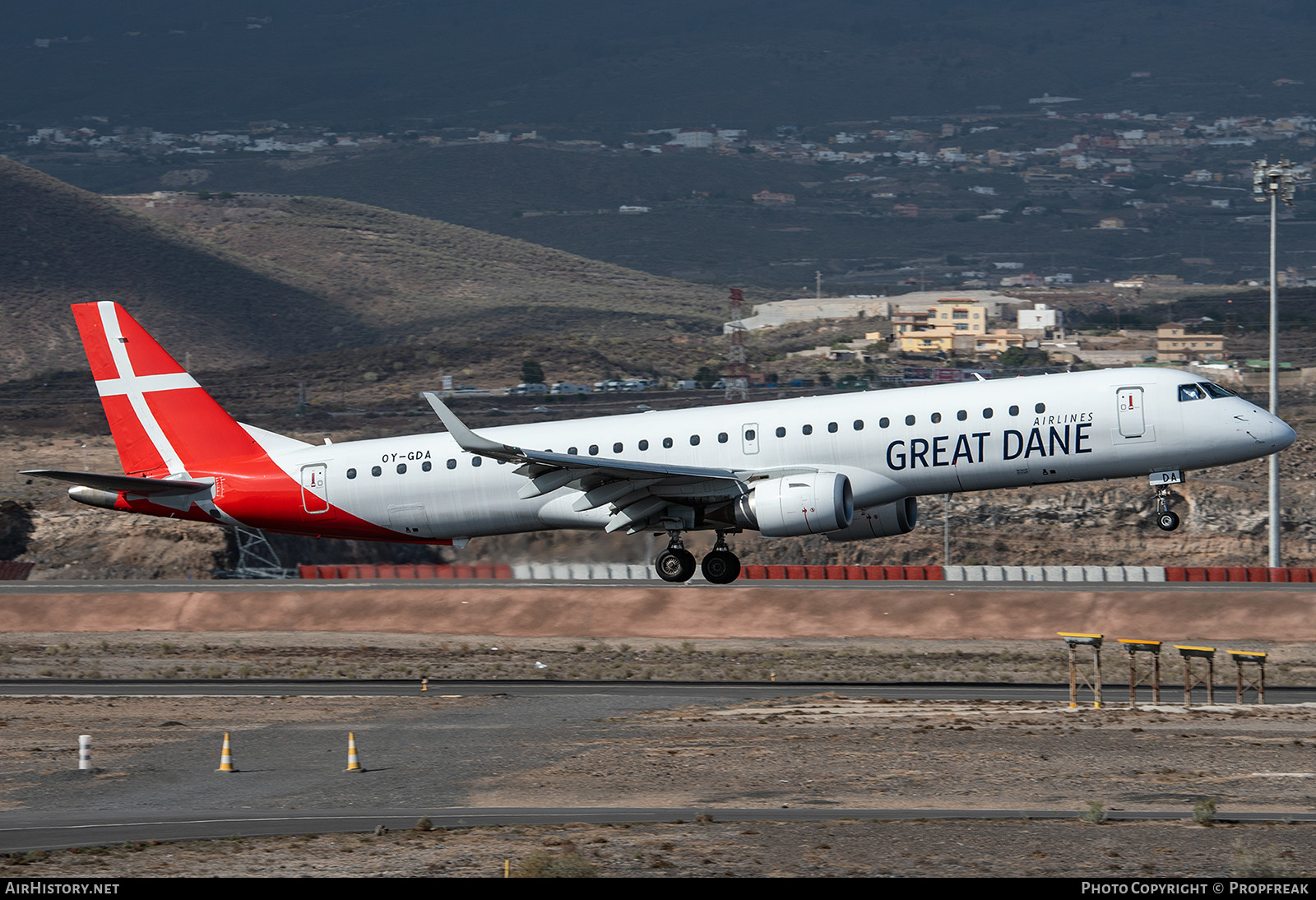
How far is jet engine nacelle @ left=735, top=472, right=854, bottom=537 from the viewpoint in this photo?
1519 inches

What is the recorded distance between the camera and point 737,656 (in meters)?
56.3

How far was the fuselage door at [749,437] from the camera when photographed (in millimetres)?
40656

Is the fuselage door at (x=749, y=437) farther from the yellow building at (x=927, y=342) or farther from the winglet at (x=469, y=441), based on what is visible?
the yellow building at (x=927, y=342)

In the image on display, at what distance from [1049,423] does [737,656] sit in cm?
2043

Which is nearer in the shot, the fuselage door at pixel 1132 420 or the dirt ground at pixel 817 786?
the dirt ground at pixel 817 786

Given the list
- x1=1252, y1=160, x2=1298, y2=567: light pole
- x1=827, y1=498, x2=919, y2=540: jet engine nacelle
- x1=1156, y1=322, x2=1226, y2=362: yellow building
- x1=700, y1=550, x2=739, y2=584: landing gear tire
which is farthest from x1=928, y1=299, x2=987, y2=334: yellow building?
x1=700, y1=550, x2=739, y2=584: landing gear tire

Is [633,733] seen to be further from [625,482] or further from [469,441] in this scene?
[469,441]

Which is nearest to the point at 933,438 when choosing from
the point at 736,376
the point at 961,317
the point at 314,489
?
the point at 314,489

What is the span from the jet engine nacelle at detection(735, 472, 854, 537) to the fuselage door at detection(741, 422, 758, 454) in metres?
1.26

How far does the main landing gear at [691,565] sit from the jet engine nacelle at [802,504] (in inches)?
93.3

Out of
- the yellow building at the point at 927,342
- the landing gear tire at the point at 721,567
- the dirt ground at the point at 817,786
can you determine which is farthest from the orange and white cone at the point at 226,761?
the yellow building at the point at 927,342

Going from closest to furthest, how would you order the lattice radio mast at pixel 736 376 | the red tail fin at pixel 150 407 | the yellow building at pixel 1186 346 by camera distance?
1. the red tail fin at pixel 150 407
2. the lattice radio mast at pixel 736 376
3. the yellow building at pixel 1186 346

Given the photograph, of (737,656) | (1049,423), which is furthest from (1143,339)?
A: (1049,423)

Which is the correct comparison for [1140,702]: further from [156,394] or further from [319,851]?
[156,394]
